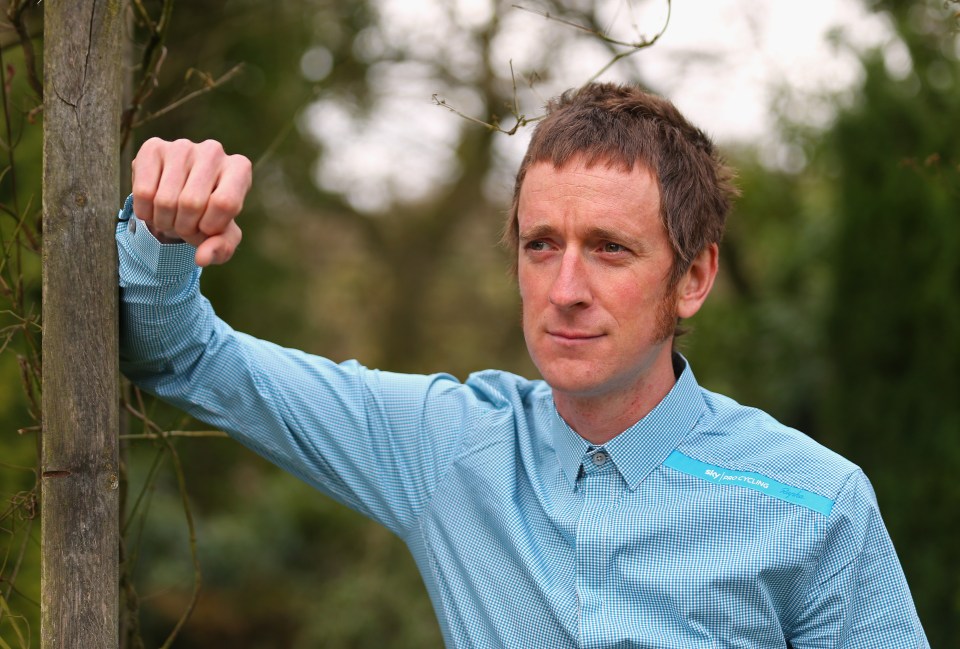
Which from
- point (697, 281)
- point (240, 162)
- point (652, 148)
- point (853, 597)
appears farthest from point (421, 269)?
point (240, 162)

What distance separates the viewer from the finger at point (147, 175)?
5.17 feet

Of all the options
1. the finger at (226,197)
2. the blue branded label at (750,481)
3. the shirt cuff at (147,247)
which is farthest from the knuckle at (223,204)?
the blue branded label at (750,481)

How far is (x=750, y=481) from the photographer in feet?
6.48

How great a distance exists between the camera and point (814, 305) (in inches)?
246

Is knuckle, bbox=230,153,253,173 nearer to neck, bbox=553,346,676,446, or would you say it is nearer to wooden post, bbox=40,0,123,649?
wooden post, bbox=40,0,123,649

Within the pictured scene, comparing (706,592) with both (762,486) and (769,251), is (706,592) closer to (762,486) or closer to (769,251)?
(762,486)

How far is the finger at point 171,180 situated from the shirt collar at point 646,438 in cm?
97

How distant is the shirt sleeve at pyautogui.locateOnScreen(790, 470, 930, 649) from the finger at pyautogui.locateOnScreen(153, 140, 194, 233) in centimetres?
133

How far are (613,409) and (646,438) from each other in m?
0.12

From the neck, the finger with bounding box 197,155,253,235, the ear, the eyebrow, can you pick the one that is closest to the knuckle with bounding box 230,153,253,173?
the finger with bounding box 197,155,253,235

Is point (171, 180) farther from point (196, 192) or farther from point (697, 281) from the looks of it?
point (697, 281)

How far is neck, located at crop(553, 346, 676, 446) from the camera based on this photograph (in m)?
2.15

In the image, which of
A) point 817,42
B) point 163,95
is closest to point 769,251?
point 817,42

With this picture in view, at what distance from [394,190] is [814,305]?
5066mm
